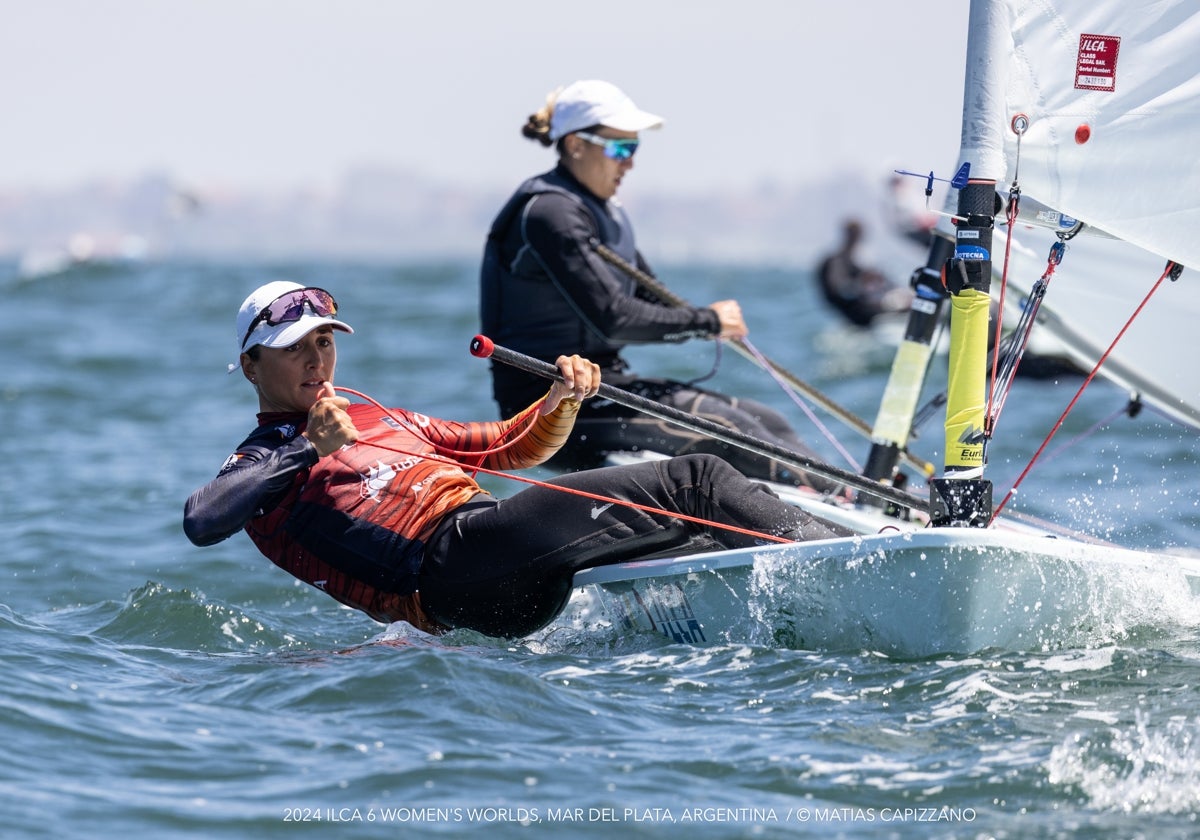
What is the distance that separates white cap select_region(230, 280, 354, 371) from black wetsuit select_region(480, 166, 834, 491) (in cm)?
144

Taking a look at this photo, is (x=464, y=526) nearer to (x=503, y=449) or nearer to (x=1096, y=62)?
(x=503, y=449)

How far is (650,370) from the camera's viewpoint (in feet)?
47.9

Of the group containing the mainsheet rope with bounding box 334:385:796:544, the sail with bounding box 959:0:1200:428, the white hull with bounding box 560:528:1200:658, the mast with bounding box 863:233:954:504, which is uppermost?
the sail with bounding box 959:0:1200:428

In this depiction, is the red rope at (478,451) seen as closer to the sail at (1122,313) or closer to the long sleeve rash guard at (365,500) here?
the long sleeve rash guard at (365,500)

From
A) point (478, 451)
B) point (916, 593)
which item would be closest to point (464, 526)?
point (478, 451)

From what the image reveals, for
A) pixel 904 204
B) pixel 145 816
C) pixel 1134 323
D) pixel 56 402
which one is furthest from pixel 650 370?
pixel 145 816

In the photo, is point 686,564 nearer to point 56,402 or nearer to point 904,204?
point 56,402

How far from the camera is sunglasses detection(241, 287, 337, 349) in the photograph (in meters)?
3.77

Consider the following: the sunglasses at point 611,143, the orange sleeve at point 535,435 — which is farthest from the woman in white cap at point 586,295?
the orange sleeve at point 535,435

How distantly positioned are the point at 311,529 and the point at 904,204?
12946mm

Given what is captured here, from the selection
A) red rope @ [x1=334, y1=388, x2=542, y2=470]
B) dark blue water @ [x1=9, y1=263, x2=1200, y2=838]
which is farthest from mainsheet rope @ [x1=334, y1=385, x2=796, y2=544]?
dark blue water @ [x1=9, y1=263, x2=1200, y2=838]

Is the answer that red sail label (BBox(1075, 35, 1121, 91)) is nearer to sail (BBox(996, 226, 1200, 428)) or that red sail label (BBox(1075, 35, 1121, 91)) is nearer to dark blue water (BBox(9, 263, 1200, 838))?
sail (BBox(996, 226, 1200, 428))

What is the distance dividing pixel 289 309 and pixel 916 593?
165cm

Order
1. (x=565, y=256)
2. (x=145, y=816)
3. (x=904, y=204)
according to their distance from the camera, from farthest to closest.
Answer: (x=904, y=204) < (x=565, y=256) < (x=145, y=816)
